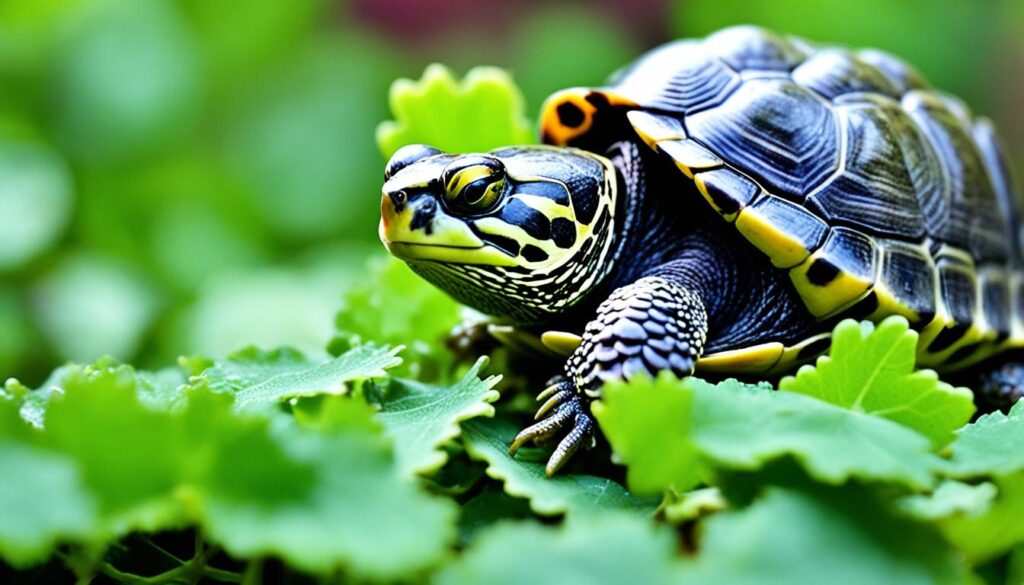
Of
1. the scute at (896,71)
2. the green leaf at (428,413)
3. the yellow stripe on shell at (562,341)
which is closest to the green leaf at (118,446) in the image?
the green leaf at (428,413)

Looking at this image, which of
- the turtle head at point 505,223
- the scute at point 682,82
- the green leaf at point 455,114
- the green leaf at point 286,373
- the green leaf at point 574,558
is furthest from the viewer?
the green leaf at point 455,114

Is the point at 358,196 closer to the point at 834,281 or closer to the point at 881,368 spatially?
the point at 834,281

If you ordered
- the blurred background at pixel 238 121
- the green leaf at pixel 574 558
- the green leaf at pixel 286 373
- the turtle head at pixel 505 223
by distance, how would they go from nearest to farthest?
1. the green leaf at pixel 574 558
2. the green leaf at pixel 286 373
3. the turtle head at pixel 505 223
4. the blurred background at pixel 238 121

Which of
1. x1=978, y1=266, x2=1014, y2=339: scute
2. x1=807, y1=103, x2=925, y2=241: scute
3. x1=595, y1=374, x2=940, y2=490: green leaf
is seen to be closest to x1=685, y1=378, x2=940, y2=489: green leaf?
x1=595, y1=374, x2=940, y2=490: green leaf

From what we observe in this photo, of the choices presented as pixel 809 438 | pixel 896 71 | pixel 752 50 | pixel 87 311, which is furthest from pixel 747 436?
pixel 87 311

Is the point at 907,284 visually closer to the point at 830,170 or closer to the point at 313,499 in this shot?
the point at 830,170

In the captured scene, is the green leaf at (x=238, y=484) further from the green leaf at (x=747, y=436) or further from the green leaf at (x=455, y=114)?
the green leaf at (x=455, y=114)

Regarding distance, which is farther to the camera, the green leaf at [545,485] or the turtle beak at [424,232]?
the turtle beak at [424,232]
